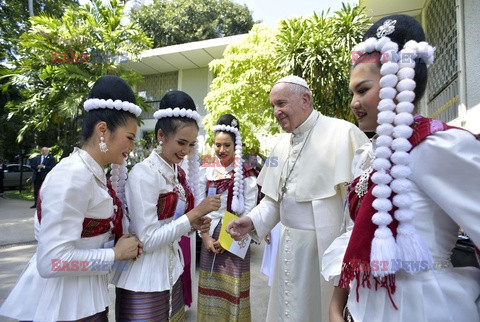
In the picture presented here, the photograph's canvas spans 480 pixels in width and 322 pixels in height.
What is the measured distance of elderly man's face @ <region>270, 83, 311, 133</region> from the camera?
2.35m

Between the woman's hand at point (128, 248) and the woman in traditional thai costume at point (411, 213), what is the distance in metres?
1.02

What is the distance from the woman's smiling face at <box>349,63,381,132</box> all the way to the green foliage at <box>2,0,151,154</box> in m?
8.06

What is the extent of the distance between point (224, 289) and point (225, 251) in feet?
1.14

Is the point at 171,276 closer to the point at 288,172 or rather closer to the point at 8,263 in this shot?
the point at 288,172

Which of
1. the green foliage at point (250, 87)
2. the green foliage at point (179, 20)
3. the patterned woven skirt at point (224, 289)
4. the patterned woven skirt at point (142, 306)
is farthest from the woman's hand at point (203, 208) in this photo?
the green foliage at point (179, 20)

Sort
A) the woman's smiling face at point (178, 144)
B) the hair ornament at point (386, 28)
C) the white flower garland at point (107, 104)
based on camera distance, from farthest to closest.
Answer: the woman's smiling face at point (178, 144), the white flower garland at point (107, 104), the hair ornament at point (386, 28)

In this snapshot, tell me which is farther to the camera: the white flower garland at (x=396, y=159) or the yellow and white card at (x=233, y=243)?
the yellow and white card at (x=233, y=243)

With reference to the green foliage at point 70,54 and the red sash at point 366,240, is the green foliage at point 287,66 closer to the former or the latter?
the green foliage at point 70,54

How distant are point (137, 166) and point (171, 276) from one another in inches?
26.7

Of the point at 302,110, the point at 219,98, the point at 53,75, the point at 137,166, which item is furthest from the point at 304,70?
the point at 53,75

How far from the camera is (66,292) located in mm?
1438

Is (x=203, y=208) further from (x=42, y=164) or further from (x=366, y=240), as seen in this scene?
(x=42, y=164)

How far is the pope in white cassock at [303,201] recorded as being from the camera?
210 cm

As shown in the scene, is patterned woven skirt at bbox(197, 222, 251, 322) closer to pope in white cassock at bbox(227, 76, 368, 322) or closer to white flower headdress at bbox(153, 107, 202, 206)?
pope in white cassock at bbox(227, 76, 368, 322)
